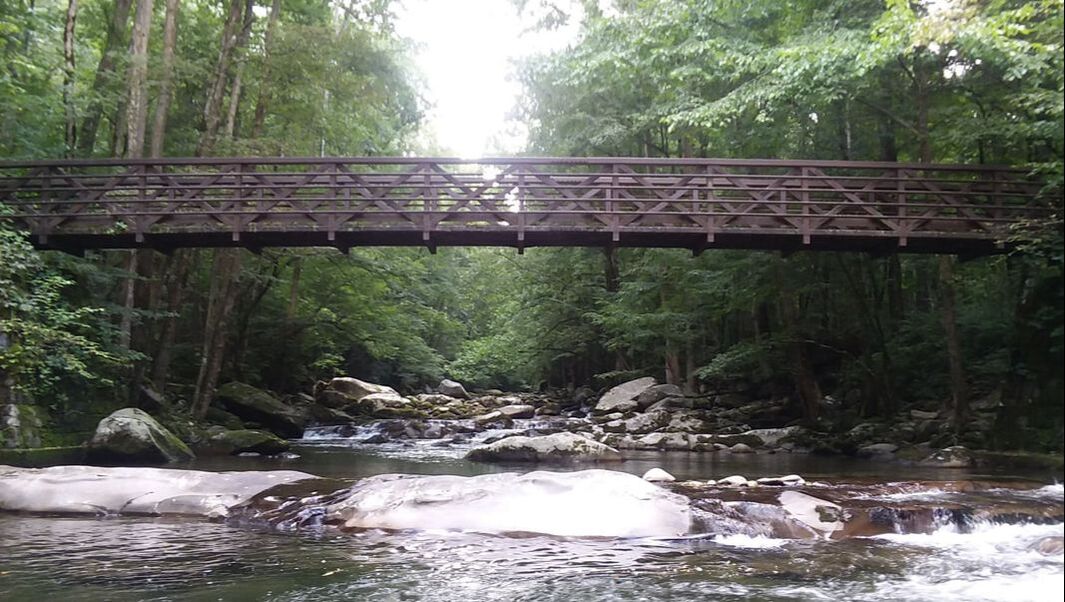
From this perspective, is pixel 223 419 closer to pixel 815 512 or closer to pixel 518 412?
pixel 518 412

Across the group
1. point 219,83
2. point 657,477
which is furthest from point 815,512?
point 219,83

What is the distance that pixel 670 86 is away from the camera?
16609 mm

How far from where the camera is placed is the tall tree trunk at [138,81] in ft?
45.8

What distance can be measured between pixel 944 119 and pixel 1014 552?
33.4 feet

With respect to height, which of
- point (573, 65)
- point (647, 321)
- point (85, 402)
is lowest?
point (85, 402)

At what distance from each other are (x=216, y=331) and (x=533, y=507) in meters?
11.1

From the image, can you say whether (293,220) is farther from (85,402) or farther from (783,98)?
(783,98)

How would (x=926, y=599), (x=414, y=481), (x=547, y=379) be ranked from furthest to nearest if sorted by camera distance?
(x=547, y=379)
(x=414, y=481)
(x=926, y=599)

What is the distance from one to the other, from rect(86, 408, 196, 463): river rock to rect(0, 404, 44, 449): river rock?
83 cm

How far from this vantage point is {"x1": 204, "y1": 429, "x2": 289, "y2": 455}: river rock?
14133 mm

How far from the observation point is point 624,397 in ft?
71.5

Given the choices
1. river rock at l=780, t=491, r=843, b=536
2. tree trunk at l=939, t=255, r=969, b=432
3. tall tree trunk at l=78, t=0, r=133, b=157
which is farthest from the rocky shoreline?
tall tree trunk at l=78, t=0, r=133, b=157

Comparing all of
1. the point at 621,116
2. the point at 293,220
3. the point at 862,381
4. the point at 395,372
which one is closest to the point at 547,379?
the point at 395,372

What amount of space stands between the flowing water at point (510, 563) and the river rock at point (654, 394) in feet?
41.6
